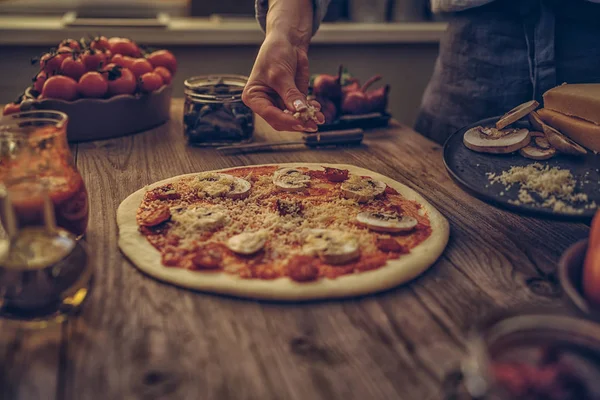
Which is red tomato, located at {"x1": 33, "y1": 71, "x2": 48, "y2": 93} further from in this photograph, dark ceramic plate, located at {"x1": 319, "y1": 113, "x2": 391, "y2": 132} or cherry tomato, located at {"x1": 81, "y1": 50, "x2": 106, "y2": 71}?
dark ceramic plate, located at {"x1": 319, "y1": 113, "x2": 391, "y2": 132}

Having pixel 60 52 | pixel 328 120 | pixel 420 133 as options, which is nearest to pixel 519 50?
pixel 420 133

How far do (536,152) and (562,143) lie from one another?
0.07 meters

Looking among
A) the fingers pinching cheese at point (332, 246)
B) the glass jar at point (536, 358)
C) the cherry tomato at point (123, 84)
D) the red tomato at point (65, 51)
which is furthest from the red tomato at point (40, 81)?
the glass jar at point (536, 358)

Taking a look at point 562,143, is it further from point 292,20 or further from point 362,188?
point 292,20

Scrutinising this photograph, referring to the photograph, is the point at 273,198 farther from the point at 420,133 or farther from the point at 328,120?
the point at 420,133

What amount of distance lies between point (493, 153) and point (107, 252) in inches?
42.0

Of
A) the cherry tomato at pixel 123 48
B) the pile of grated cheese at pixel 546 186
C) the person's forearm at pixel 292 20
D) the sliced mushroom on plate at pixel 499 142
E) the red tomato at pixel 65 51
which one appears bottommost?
the pile of grated cheese at pixel 546 186

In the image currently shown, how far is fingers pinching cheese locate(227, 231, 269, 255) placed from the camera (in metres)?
1.21

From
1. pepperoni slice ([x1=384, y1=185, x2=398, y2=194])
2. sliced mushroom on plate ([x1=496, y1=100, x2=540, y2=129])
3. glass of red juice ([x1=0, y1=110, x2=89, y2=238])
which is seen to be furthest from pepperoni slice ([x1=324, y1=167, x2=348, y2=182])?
glass of red juice ([x1=0, y1=110, x2=89, y2=238])

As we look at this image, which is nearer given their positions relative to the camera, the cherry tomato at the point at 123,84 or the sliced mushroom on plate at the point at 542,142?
the sliced mushroom on plate at the point at 542,142

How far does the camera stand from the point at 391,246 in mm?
1240

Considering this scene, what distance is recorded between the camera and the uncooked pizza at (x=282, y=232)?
1.13 metres

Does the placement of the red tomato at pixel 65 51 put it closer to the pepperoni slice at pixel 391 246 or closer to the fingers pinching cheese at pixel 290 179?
the fingers pinching cheese at pixel 290 179

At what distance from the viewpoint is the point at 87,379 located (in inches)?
34.3
